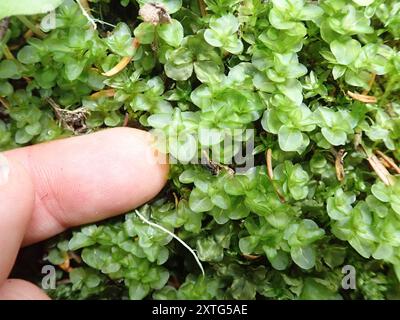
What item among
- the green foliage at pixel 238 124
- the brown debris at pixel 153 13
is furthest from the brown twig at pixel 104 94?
the brown debris at pixel 153 13

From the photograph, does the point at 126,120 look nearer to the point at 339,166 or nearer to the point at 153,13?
the point at 153,13

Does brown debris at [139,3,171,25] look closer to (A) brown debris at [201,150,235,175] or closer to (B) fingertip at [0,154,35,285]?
(A) brown debris at [201,150,235,175]

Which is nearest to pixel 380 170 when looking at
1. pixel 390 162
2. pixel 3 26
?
pixel 390 162

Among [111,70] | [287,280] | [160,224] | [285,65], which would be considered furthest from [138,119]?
[287,280]

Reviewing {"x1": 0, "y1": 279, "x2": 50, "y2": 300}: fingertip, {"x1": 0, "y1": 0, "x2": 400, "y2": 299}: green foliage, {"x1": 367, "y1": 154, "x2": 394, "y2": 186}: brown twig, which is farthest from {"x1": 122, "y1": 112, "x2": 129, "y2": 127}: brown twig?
{"x1": 367, "y1": 154, "x2": 394, "y2": 186}: brown twig

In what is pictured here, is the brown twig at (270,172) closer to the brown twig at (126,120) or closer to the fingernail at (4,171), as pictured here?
the brown twig at (126,120)

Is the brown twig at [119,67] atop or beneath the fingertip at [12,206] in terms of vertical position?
atop
